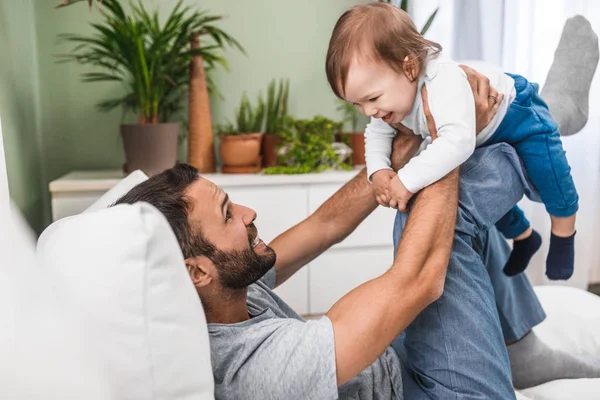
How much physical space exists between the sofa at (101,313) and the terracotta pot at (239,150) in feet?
6.09

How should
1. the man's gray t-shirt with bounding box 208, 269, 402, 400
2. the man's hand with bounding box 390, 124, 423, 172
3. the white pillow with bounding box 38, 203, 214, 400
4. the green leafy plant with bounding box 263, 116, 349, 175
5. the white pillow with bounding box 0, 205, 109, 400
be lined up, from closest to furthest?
the white pillow with bounding box 0, 205, 109, 400
the white pillow with bounding box 38, 203, 214, 400
the man's gray t-shirt with bounding box 208, 269, 402, 400
the man's hand with bounding box 390, 124, 423, 172
the green leafy plant with bounding box 263, 116, 349, 175

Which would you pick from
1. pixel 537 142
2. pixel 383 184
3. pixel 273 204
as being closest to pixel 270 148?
pixel 273 204

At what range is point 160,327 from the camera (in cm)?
81

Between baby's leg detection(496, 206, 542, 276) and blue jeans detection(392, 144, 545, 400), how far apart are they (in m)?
0.19

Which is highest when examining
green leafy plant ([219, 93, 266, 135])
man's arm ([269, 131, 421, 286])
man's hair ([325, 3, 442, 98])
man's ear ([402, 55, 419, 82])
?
man's hair ([325, 3, 442, 98])

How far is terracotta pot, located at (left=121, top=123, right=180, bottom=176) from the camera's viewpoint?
8.22 ft

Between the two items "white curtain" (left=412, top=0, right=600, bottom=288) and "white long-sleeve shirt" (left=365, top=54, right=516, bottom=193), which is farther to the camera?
"white curtain" (left=412, top=0, right=600, bottom=288)

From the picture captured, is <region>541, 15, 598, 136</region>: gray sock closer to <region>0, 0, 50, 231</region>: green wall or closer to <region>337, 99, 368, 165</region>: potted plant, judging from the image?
<region>337, 99, 368, 165</region>: potted plant

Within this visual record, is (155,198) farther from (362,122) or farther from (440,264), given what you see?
(362,122)

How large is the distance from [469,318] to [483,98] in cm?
46

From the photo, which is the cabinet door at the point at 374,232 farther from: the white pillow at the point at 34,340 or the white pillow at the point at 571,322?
the white pillow at the point at 34,340

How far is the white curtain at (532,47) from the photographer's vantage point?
2809 millimetres

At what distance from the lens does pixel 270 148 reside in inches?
112

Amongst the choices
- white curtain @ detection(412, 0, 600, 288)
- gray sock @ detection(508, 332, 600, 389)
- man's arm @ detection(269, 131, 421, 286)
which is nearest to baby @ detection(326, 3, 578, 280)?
man's arm @ detection(269, 131, 421, 286)
